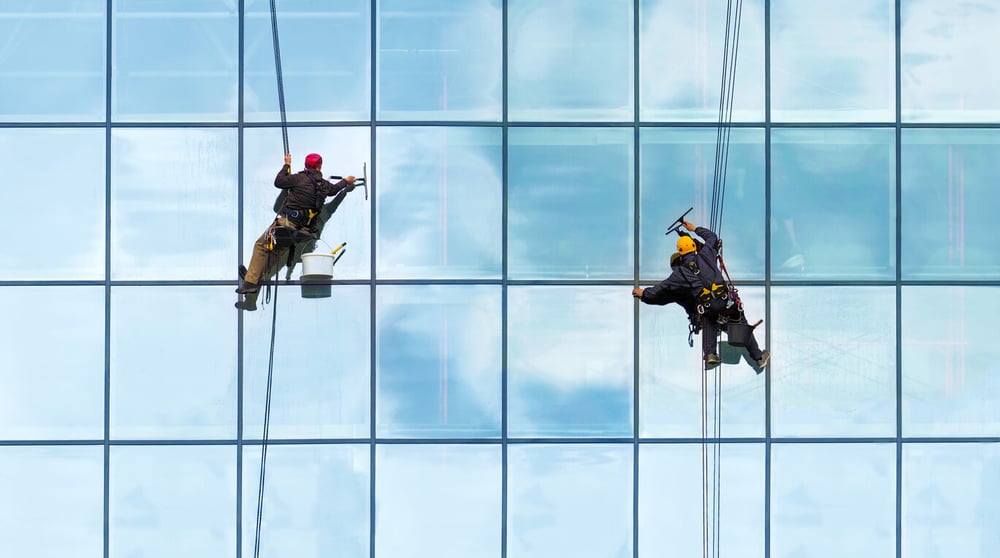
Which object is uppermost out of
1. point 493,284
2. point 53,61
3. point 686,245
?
point 53,61

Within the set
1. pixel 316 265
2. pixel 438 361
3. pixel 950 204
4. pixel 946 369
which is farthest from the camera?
pixel 950 204

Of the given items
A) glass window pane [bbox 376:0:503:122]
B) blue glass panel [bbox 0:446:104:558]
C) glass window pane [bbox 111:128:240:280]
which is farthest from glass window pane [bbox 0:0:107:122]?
blue glass panel [bbox 0:446:104:558]

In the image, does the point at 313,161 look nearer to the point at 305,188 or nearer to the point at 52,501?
the point at 305,188

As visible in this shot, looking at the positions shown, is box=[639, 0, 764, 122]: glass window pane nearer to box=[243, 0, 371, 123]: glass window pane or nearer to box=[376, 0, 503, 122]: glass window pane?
box=[376, 0, 503, 122]: glass window pane

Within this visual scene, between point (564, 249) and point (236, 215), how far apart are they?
407cm

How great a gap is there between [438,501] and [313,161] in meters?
4.36

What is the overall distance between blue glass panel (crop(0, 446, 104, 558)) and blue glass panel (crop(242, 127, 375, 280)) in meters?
2.98

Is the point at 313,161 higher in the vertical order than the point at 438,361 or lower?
higher

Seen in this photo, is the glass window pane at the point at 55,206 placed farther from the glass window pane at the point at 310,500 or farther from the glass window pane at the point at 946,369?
the glass window pane at the point at 946,369

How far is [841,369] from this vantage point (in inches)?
477

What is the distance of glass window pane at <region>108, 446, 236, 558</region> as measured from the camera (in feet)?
39.1

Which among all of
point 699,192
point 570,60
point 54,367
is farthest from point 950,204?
point 54,367

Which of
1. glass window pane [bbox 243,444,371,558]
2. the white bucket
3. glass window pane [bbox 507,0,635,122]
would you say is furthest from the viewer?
glass window pane [bbox 507,0,635,122]

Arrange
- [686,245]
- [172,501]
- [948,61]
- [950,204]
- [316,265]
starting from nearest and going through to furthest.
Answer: [686,245], [316,265], [172,501], [950,204], [948,61]
